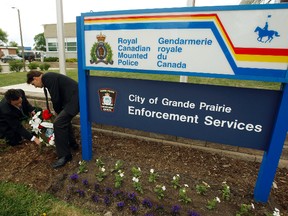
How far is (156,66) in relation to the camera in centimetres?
214

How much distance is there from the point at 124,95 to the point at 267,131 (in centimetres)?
153

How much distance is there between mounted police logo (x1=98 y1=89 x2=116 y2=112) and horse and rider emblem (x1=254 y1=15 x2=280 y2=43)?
1.58m

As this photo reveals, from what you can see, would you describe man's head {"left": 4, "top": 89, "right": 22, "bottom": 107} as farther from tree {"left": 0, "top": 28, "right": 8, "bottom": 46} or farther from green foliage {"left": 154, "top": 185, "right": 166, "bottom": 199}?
tree {"left": 0, "top": 28, "right": 8, "bottom": 46}

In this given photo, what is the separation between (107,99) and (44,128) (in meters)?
1.56

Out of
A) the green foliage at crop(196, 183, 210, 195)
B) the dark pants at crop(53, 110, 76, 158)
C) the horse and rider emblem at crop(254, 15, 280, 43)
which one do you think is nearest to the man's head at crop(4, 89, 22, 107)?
the dark pants at crop(53, 110, 76, 158)

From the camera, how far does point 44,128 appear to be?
3436 millimetres

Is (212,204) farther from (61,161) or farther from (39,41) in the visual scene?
(39,41)

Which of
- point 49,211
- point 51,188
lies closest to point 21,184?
point 51,188

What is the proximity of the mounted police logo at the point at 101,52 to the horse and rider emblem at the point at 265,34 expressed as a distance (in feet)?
4.71

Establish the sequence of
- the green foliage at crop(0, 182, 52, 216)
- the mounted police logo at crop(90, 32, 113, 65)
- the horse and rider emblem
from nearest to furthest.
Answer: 1. the horse and rider emblem
2. the green foliage at crop(0, 182, 52, 216)
3. the mounted police logo at crop(90, 32, 113, 65)

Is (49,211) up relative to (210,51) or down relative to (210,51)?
down

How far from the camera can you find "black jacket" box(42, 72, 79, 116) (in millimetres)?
2734

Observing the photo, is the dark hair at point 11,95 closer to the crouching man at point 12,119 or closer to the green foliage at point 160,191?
the crouching man at point 12,119

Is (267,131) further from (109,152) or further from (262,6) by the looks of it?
(109,152)
